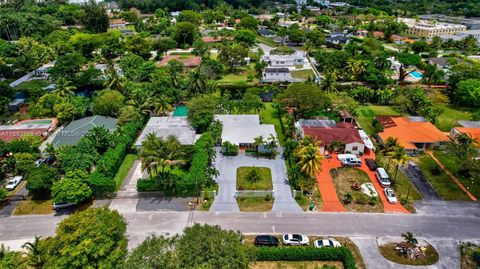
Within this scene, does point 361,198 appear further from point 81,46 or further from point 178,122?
point 81,46

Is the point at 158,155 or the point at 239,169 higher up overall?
the point at 158,155

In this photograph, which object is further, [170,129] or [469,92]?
[469,92]

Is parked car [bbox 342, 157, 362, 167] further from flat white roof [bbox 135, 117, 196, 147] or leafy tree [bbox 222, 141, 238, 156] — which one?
Result: flat white roof [bbox 135, 117, 196, 147]

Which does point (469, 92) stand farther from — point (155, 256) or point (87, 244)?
point (87, 244)

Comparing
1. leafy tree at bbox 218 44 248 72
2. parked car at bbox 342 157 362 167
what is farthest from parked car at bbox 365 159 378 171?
leafy tree at bbox 218 44 248 72

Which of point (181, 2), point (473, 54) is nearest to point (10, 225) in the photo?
point (473, 54)

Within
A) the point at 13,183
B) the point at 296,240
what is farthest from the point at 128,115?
the point at 296,240

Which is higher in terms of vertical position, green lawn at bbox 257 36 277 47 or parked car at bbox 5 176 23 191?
green lawn at bbox 257 36 277 47

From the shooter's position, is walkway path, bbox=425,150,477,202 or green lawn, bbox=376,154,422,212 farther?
walkway path, bbox=425,150,477,202
